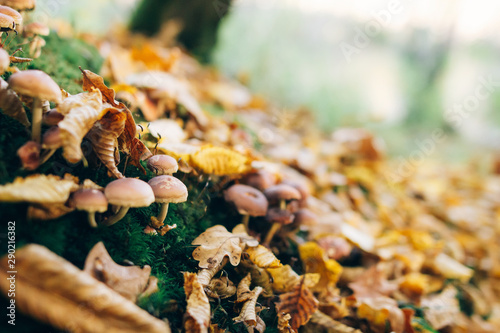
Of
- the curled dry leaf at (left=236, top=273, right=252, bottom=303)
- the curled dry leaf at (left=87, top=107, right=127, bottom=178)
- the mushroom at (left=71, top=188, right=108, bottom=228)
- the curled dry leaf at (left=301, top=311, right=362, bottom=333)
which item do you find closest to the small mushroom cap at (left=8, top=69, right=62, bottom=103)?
the curled dry leaf at (left=87, top=107, right=127, bottom=178)

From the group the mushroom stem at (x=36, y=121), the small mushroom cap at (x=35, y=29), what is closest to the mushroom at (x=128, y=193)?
the mushroom stem at (x=36, y=121)

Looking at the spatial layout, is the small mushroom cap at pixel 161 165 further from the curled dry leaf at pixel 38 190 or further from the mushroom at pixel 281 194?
the mushroom at pixel 281 194

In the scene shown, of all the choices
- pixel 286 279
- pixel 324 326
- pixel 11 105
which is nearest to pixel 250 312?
pixel 286 279

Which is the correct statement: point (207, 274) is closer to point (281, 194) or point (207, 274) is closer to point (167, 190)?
point (167, 190)

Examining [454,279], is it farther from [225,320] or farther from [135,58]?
[135,58]

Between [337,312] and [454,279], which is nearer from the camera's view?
[337,312]

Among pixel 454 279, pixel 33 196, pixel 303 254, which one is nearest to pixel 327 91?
pixel 454 279
